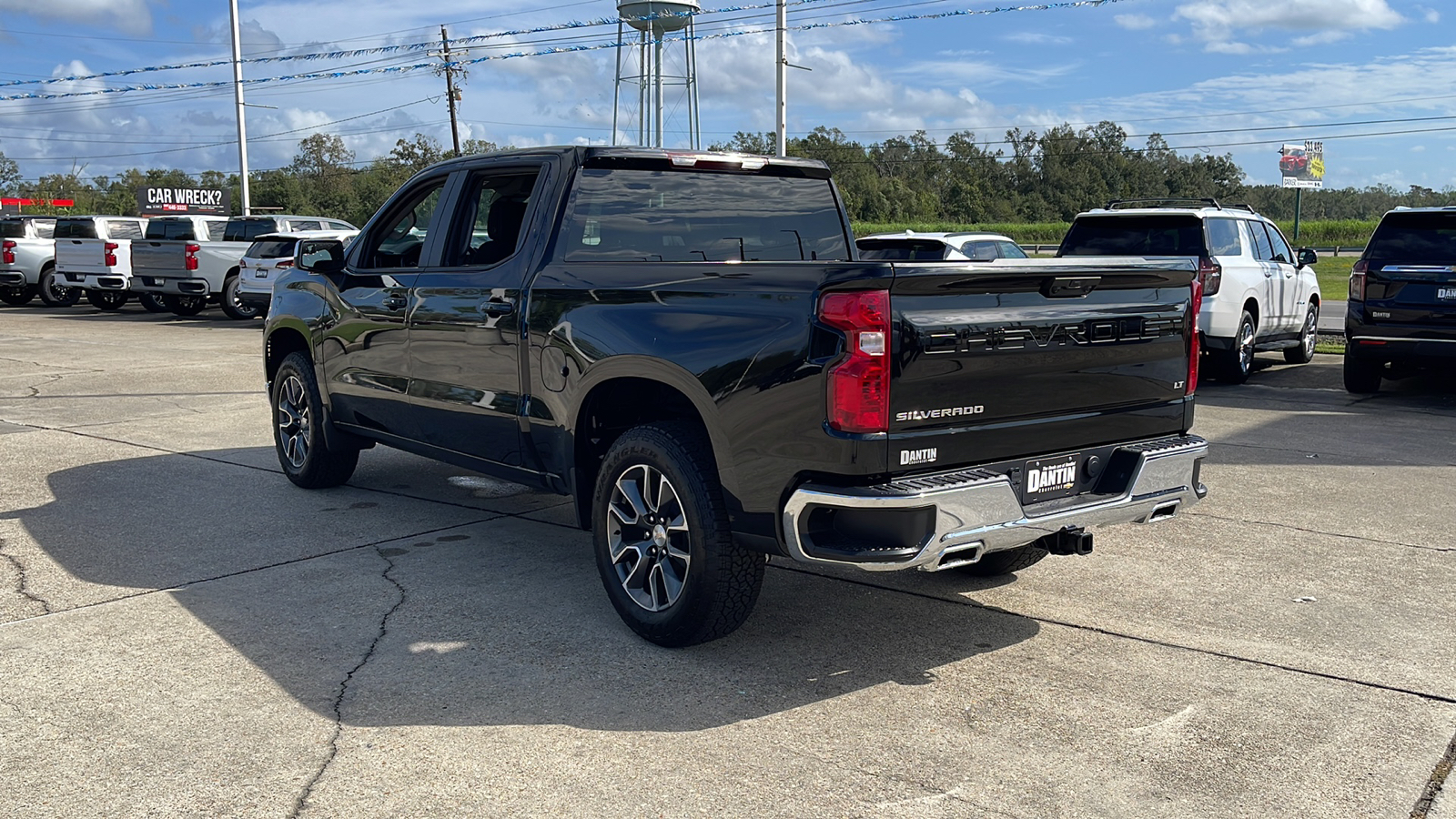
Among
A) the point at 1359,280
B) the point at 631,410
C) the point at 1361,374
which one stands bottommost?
the point at 1361,374

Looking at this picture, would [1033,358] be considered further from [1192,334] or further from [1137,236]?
[1137,236]

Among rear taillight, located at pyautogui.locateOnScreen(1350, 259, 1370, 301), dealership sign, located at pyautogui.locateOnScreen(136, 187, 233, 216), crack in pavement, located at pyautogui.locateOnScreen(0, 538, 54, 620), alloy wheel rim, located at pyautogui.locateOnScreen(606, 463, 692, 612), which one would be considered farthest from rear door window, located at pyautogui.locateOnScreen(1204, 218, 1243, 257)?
dealership sign, located at pyautogui.locateOnScreen(136, 187, 233, 216)

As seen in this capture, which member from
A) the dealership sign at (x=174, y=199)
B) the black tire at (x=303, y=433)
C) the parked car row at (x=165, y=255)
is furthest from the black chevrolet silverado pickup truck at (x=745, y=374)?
the dealership sign at (x=174, y=199)

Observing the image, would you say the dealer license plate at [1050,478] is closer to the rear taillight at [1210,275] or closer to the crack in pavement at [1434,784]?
the crack in pavement at [1434,784]

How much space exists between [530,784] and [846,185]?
8456cm

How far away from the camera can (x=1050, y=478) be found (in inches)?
179

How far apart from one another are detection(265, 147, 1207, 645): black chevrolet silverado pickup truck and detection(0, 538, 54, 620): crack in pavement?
1862mm

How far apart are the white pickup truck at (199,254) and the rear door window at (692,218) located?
19550 mm

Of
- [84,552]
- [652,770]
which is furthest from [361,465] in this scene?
[652,770]

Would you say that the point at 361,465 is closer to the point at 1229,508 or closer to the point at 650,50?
the point at 1229,508

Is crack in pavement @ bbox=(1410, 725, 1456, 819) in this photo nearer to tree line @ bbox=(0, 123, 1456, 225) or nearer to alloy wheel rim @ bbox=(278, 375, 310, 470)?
alloy wheel rim @ bbox=(278, 375, 310, 470)

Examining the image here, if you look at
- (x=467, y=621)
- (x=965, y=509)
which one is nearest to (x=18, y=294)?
(x=467, y=621)

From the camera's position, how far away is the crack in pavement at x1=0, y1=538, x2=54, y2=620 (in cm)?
542

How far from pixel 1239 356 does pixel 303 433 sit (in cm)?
981
